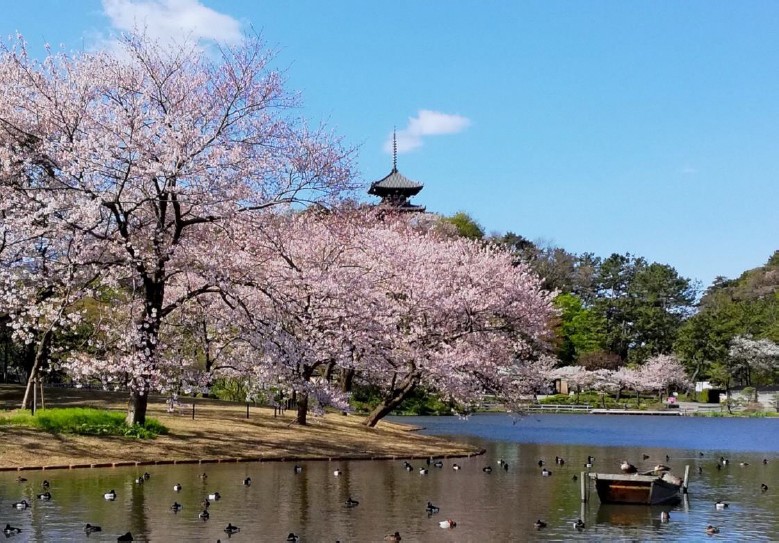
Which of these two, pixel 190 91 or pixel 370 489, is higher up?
pixel 190 91

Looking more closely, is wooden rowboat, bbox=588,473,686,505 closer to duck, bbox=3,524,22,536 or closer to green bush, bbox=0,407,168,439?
duck, bbox=3,524,22,536

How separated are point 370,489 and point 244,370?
13.8 m

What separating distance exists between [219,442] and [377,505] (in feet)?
35.8

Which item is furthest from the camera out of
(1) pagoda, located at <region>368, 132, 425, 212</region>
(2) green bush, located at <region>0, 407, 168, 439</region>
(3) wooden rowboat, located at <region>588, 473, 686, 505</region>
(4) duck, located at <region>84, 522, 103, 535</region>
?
(1) pagoda, located at <region>368, 132, 425, 212</region>

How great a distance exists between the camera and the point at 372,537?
16.6m

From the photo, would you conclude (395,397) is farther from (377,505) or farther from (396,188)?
(396,188)

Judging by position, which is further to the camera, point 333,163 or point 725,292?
point 725,292

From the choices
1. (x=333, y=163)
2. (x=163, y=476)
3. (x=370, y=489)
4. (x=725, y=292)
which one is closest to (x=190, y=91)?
(x=333, y=163)

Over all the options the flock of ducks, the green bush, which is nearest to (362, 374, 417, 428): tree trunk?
the flock of ducks

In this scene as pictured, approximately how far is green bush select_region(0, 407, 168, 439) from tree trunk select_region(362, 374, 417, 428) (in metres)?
12.0

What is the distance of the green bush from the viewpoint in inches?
1097

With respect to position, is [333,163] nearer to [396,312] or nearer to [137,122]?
[137,122]

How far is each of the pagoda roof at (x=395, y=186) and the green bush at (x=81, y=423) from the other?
219 feet

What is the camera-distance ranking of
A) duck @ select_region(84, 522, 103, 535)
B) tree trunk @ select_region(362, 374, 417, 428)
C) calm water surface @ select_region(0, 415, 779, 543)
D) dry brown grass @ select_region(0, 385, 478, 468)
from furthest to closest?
tree trunk @ select_region(362, 374, 417, 428) < dry brown grass @ select_region(0, 385, 478, 468) < calm water surface @ select_region(0, 415, 779, 543) < duck @ select_region(84, 522, 103, 535)
